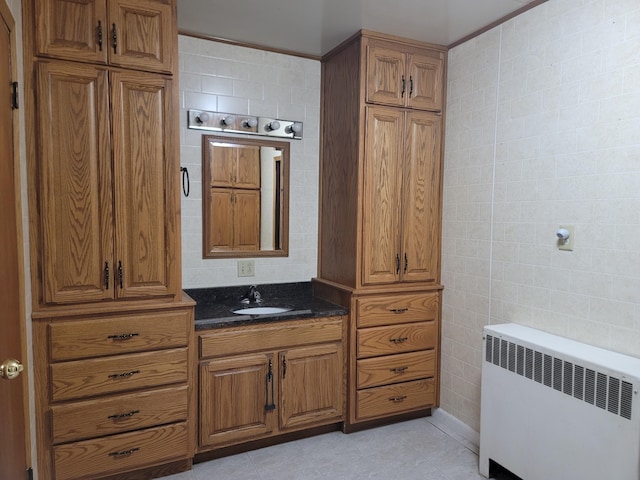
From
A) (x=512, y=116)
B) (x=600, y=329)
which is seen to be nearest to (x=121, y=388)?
(x=600, y=329)

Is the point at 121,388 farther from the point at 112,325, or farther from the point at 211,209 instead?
the point at 211,209

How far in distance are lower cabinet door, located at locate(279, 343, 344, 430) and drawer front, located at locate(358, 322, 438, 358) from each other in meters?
0.17

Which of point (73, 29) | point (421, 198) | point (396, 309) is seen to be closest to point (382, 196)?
point (421, 198)

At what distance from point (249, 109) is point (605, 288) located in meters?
2.24

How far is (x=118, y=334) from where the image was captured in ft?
6.96

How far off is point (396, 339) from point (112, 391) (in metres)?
1.65

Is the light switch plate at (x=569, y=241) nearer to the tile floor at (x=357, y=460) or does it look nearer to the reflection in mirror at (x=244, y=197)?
the tile floor at (x=357, y=460)

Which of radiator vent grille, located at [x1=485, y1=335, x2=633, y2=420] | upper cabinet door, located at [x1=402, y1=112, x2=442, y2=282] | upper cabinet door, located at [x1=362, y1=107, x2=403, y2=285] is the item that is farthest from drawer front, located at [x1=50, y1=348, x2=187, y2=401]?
radiator vent grille, located at [x1=485, y1=335, x2=633, y2=420]

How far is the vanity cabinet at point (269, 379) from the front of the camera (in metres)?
2.38

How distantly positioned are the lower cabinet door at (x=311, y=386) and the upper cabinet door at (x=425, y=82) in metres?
1.62

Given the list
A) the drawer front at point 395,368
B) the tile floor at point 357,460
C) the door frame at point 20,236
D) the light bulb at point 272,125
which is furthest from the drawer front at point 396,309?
the door frame at point 20,236

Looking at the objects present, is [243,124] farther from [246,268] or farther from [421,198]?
[421,198]

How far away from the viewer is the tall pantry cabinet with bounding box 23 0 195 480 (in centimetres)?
197

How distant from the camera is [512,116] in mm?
2418
